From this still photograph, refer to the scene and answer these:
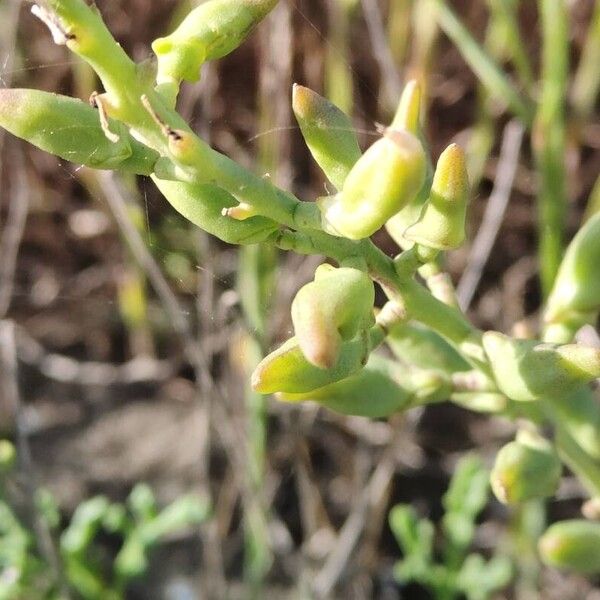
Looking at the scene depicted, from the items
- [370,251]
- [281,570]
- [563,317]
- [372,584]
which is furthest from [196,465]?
[370,251]

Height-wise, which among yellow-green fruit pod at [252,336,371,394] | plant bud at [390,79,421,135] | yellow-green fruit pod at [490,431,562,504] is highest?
plant bud at [390,79,421,135]

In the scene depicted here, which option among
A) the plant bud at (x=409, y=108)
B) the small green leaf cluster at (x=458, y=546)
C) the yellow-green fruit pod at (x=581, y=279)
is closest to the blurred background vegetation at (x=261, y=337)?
the small green leaf cluster at (x=458, y=546)

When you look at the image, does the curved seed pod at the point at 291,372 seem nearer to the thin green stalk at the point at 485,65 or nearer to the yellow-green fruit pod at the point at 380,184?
the yellow-green fruit pod at the point at 380,184

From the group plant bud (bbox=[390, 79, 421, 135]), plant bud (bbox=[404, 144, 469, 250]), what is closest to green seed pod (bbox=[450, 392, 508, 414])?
plant bud (bbox=[404, 144, 469, 250])

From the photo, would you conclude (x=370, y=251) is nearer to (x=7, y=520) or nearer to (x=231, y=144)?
(x=7, y=520)

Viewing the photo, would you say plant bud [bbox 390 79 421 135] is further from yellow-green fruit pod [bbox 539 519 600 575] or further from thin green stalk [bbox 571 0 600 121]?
thin green stalk [bbox 571 0 600 121]

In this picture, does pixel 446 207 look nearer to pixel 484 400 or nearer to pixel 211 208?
pixel 211 208

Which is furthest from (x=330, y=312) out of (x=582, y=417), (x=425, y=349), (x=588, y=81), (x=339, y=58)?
(x=588, y=81)
